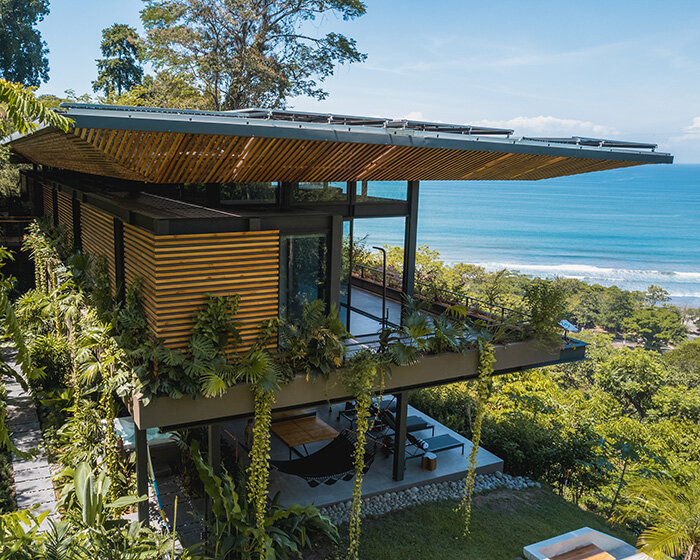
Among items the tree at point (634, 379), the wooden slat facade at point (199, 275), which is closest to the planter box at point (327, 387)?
the wooden slat facade at point (199, 275)

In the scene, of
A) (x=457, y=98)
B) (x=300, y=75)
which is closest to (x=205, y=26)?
(x=300, y=75)

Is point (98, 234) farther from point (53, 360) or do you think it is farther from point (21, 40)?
point (21, 40)

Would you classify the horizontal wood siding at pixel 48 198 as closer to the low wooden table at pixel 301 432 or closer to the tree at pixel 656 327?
the low wooden table at pixel 301 432

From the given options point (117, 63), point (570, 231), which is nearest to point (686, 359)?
point (117, 63)

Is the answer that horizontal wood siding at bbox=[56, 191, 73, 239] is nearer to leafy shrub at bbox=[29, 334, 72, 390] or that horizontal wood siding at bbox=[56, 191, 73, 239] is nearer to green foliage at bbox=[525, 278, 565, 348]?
leafy shrub at bbox=[29, 334, 72, 390]

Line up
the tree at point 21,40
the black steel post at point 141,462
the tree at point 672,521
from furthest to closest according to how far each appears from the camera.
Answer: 1. the tree at point 21,40
2. the tree at point 672,521
3. the black steel post at point 141,462
